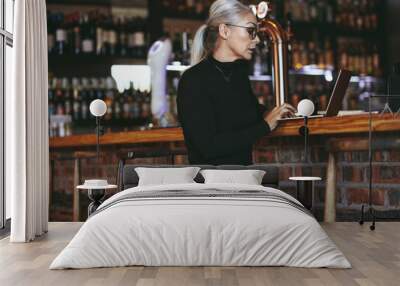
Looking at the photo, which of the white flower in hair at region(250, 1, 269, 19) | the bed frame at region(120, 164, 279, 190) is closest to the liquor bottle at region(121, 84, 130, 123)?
the bed frame at region(120, 164, 279, 190)

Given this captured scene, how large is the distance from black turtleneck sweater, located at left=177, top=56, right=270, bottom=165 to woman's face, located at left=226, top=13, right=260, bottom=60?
0.37ft

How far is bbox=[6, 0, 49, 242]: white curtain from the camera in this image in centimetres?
569

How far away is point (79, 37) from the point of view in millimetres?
7254

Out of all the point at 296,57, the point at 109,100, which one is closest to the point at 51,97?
the point at 109,100

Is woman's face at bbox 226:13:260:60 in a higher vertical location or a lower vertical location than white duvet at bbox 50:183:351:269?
higher

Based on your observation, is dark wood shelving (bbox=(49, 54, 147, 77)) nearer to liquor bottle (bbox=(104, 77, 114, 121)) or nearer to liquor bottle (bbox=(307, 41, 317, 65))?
liquor bottle (bbox=(104, 77, 114, 121))

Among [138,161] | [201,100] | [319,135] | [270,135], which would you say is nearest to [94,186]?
[138,161]

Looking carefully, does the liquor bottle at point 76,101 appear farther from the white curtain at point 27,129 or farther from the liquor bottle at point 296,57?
the liquor bottle at point 296,57

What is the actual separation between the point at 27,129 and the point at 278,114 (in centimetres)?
279

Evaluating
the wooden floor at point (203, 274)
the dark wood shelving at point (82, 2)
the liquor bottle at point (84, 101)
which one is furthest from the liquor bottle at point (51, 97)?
the wooden floor at point (203, 274)

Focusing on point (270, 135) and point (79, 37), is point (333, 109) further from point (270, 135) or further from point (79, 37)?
point (79, 37)

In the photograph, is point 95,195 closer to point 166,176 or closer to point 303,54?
point 166,176

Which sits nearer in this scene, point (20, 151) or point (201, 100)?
point (20, 151)

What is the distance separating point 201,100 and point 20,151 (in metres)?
2.14
